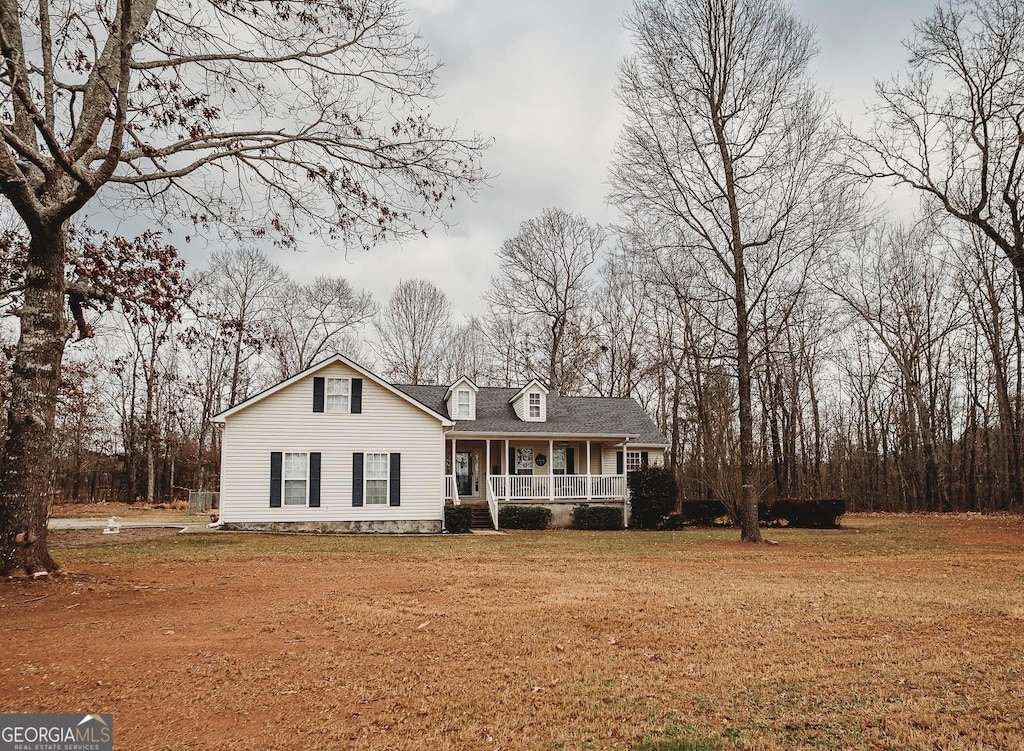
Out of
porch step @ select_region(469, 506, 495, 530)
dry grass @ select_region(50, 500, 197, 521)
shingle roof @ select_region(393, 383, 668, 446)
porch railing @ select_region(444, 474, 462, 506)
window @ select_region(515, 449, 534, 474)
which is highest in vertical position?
shingle roof @ select_region(393, 383, 668, 446)

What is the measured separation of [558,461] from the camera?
27.0 meters

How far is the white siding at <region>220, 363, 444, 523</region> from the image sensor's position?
2092cm

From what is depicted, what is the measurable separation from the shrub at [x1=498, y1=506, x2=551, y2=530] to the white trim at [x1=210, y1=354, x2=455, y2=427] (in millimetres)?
3730

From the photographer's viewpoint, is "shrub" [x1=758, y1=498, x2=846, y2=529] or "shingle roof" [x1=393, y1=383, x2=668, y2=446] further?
"shingle roof" [x1=393, y1=383, x2=668, y2=446]

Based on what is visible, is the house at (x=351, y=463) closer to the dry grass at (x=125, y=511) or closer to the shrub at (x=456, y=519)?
the shrub at (x=456, y=519)

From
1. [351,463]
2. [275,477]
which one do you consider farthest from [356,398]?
[275,477]

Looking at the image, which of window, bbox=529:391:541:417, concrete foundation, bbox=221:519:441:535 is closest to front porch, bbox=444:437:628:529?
window, bbox=529:391:541:417

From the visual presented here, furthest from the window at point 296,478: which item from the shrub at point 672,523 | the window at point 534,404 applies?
the shrub at point 672,523

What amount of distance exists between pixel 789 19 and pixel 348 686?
61.0ft

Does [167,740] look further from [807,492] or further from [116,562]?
[807,492]

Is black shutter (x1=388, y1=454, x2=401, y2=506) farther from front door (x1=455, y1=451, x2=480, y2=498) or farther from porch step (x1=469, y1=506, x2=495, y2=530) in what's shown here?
front door (x1=455, y1=451, x2=480, y2=498)

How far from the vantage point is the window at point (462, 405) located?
2616 centimetres

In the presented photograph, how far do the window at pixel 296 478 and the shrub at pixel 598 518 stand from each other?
9.14 meters

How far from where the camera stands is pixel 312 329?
3762 cm
